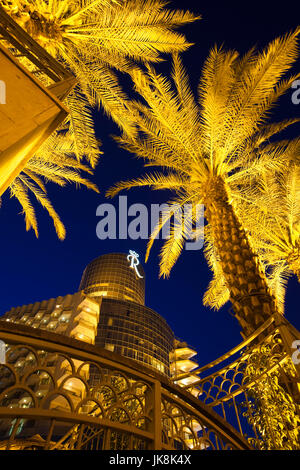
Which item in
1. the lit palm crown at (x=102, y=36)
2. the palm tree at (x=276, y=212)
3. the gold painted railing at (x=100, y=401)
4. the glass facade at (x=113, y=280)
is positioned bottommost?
the gold painted railing at (x=100, y=401)

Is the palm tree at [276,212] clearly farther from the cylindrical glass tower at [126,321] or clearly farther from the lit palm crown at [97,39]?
the cylindrical glass tower at [126,321]

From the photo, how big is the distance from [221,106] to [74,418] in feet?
24.6

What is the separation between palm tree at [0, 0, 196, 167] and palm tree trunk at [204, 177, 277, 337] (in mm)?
3204

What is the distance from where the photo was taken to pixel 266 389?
12.2ft

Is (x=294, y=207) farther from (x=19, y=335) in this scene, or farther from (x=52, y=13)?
(x=19, y=335)

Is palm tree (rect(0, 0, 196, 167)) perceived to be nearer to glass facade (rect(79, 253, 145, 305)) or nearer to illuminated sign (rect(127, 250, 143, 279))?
illuminated sign (rect(127, 250, 143, 279))

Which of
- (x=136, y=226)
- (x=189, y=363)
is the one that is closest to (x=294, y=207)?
(x=136, y=226)

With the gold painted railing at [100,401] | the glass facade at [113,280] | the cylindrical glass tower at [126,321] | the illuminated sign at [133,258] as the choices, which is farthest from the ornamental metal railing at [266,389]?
the glass facade at [113,280]

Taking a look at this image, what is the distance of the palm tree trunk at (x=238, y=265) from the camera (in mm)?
4969

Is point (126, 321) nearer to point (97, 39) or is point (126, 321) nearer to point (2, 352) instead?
point (97, 39)

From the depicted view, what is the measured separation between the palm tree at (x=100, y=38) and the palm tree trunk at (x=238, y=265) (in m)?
3.20

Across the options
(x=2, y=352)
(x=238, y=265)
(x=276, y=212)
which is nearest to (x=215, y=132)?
(x=276, y=212)

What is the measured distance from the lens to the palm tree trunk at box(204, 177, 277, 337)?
497cm

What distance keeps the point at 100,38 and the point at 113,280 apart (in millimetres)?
59696
